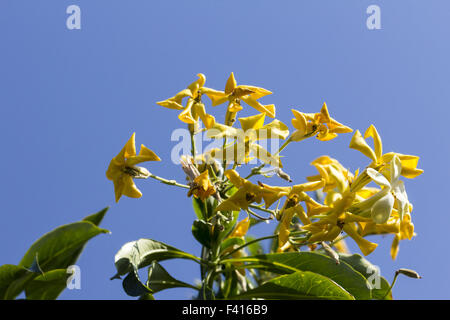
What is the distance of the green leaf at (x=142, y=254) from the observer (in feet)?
7.45

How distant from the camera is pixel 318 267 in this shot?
243cm

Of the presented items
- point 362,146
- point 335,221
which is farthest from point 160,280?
point 362,146

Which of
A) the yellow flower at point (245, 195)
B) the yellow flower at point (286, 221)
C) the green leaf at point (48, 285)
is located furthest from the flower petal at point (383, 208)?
the green leaf at point (48, 285)

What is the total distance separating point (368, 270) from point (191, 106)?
135 cm

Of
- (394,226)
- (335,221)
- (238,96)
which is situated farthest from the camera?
(238,96)

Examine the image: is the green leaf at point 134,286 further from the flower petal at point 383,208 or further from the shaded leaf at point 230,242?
the flower petal at point 383,208

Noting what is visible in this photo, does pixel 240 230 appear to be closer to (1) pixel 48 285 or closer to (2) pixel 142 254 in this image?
(2) pixel 142 254

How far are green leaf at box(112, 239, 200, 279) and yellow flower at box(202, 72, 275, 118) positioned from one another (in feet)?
2.76

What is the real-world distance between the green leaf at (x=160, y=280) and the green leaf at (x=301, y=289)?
47cm

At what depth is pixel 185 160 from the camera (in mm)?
2328

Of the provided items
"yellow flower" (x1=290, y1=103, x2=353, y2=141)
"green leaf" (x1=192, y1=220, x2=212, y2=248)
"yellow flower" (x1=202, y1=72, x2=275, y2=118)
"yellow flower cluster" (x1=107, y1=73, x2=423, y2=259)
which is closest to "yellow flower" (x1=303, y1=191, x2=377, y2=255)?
"yellow flower cluster" (x1=107, y1=73, x2=423, y2=259)
